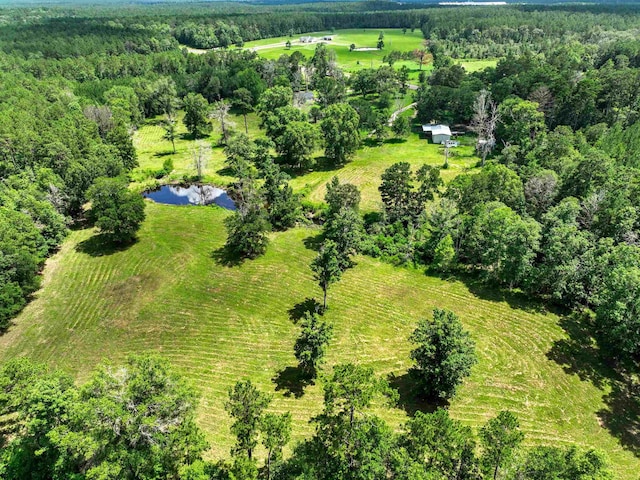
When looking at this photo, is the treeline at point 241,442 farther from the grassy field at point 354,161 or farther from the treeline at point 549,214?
the grassy field at point 354,161

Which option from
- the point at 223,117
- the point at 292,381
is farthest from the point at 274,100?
the point at 292,381

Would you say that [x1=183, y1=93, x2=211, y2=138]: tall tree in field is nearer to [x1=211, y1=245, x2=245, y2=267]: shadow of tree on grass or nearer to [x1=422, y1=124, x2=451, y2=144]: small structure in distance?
[x1=211, y1=245, x2=245, y2=267]: shadow of tree on grass

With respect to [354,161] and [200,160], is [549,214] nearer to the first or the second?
[354,161]

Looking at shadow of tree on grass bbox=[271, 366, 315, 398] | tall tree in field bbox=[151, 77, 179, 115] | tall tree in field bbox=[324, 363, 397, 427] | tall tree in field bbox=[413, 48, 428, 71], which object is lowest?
shadow of tree on grass bbox=[271, 366, 315, 398]

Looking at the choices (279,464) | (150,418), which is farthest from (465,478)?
(150,418)

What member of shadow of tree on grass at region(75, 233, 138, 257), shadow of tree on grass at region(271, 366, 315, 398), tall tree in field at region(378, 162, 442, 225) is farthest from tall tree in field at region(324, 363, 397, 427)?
shadow of tree on grass at region(75, 233, 138, 257)

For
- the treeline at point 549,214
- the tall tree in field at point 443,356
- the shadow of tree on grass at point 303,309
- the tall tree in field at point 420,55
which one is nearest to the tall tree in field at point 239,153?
the treeline at point 549,214
